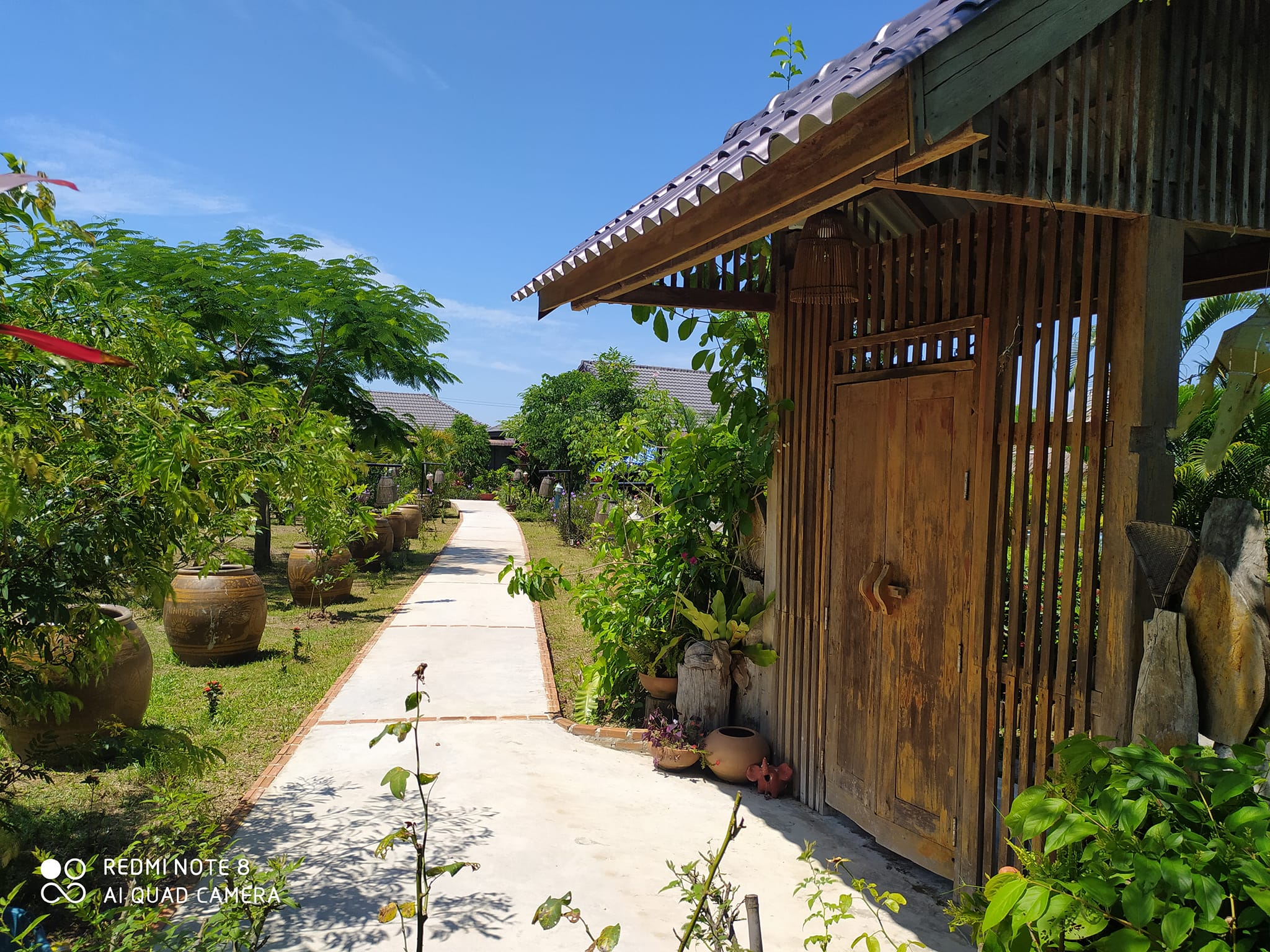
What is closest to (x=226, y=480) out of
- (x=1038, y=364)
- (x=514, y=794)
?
(x=514, y=794)

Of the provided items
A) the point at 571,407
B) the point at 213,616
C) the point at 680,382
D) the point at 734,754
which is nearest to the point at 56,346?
the point at 734,754

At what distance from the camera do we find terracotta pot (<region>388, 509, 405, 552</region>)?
50.3ft

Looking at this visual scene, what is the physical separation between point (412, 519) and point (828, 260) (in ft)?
49.1

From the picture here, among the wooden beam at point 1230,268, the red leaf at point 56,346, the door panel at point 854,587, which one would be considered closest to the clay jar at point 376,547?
the door panel at point 854,587

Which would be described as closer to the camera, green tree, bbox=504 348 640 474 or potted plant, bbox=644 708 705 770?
potted plant, bbox=644 708 705 770

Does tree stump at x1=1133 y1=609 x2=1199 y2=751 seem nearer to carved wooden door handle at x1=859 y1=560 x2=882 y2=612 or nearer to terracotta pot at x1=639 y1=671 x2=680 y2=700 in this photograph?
carved wooden door handle at x1=859 y1=560 x2=882 y2=612

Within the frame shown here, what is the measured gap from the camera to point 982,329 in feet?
11.0

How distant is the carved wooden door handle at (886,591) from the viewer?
387 centimetres

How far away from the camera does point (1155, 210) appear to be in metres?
2.73

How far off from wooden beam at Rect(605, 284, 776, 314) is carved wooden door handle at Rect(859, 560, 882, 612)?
178cm

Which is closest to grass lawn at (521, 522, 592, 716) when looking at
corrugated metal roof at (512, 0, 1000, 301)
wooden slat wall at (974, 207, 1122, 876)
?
wooden slat wall at (974, 207, 1122, 876)

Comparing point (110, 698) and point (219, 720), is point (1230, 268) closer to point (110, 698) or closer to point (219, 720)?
point (110, 698)

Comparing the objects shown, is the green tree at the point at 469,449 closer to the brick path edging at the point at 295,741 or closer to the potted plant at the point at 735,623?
the brick path edging at the point at 295,741

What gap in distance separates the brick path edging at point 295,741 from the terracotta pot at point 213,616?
1.04 m
